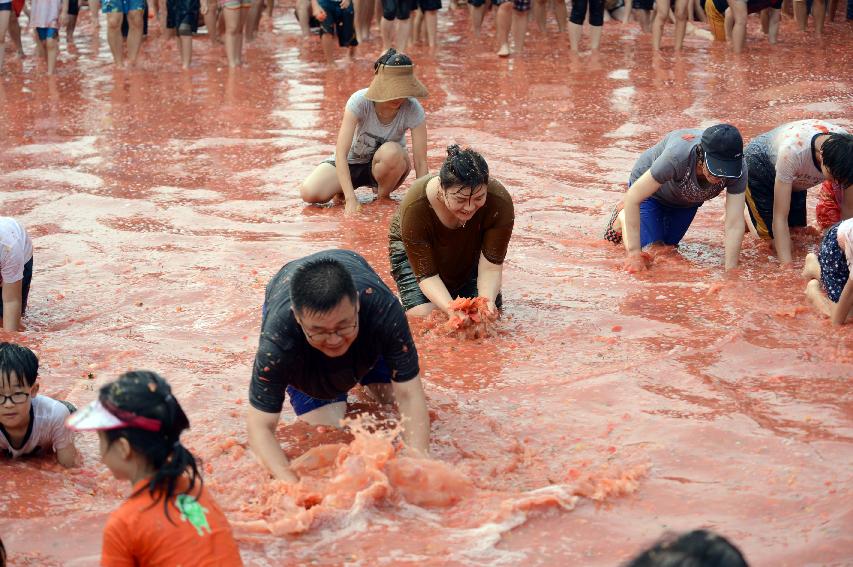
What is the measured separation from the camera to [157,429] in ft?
8.99

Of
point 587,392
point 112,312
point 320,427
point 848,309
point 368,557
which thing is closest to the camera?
point 368,557

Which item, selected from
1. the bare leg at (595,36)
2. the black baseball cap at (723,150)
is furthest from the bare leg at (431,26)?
the black baseball cap at (723,150)

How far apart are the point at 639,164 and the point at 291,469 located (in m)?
3.34

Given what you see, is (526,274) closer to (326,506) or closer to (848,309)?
(848,309)

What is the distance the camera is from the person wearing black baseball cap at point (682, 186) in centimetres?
554

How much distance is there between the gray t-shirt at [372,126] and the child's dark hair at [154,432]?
4420 millimetres

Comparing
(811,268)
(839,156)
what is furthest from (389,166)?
(839,156)

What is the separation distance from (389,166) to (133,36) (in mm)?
6692

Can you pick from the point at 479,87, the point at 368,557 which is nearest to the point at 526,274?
the point at 368,557

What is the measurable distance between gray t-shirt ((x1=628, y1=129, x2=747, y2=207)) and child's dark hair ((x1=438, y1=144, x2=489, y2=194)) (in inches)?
58.8

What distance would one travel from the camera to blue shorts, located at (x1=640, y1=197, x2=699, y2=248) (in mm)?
6281

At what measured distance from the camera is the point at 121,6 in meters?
12.2

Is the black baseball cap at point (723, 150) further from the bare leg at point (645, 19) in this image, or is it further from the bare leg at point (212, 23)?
the bare leg at point (212, 23)

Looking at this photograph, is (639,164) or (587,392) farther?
(639,164)
